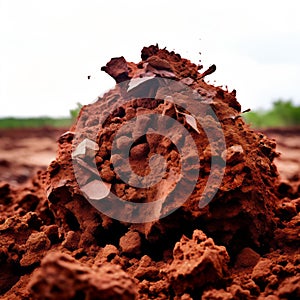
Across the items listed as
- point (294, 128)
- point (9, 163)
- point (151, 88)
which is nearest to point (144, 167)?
point (151, 88)

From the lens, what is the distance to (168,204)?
64.3 inches

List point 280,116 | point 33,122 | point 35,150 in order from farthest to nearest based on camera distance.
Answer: point 33,122
point 280,116
point 35,150

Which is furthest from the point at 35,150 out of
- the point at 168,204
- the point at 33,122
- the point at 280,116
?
the point at 168,204

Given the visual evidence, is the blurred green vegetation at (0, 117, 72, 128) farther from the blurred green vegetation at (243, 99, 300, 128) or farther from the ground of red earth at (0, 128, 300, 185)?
the blurred green vegetation at (243, 99, 300, 128)

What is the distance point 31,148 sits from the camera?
297 inches

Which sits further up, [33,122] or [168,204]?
[33,122]

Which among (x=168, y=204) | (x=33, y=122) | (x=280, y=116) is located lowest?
(x=168, y=204)

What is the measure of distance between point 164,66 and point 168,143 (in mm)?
360

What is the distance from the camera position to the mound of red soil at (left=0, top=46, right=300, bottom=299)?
Answer: 1504mm

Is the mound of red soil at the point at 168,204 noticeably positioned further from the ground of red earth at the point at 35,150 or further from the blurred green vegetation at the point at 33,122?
the blurred green vegetation at the point at 33,122

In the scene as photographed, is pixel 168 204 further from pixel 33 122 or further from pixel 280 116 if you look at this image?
pixel 33 122

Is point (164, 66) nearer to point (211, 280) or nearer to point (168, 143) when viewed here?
point (168, 143)

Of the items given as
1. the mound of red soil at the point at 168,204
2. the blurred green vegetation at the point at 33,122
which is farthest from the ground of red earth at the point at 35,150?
the mound of red soil at the point at 168,204

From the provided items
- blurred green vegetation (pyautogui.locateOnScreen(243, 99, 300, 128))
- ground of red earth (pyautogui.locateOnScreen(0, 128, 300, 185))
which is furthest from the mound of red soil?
blurred green vegetation (pyautogui.locateOnScreen(243, 99, 300, 128))
